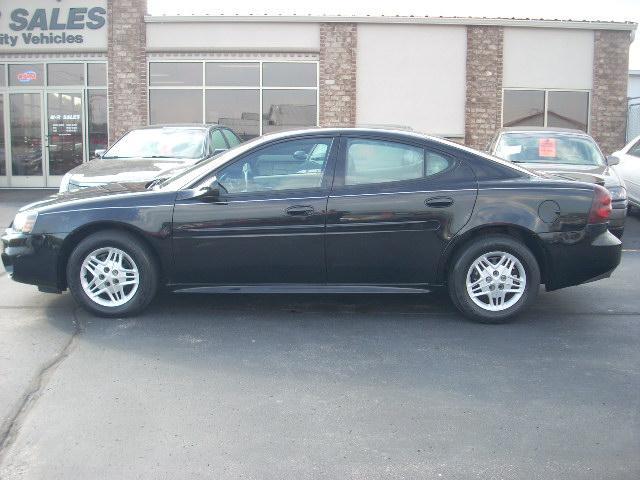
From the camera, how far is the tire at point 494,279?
642cm

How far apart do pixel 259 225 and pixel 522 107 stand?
1290 centimetres

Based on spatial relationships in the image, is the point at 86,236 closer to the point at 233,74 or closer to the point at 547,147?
the point at 547,147

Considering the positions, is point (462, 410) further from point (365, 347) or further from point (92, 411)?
point (92, 411)

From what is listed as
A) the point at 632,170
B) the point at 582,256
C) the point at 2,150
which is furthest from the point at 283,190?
the point at 2,150

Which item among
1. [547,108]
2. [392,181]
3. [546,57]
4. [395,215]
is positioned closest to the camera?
[395,215]

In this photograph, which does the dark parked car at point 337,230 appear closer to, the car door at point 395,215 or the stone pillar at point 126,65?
the car door at point 395,215

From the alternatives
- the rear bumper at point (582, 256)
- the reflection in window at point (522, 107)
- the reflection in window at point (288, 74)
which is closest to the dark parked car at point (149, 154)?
the rear bumper at point (582, 256)

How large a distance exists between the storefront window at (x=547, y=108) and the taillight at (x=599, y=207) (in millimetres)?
11721

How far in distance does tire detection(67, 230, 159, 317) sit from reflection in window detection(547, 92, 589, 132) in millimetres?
13545

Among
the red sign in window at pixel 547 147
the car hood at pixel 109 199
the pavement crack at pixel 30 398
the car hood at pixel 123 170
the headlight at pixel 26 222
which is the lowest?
the pavement crack at pixel 30 398

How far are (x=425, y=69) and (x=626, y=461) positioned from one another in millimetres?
14412

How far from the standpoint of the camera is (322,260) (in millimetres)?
6426

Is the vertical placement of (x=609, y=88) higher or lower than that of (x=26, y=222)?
higher

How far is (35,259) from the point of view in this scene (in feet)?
21.5
